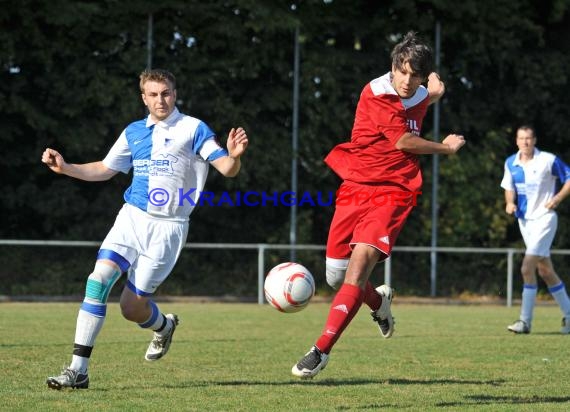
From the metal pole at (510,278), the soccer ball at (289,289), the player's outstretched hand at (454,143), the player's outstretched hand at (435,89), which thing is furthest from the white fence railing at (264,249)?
the player's outstretched hand at (454,143)

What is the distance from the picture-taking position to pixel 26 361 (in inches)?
311

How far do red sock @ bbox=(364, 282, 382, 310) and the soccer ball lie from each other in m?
0.58

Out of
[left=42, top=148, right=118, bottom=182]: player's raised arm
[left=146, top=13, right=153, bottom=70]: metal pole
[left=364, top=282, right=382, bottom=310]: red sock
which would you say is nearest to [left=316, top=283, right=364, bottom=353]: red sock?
[left=364, top=282, right=382, bottom=310]: red sock

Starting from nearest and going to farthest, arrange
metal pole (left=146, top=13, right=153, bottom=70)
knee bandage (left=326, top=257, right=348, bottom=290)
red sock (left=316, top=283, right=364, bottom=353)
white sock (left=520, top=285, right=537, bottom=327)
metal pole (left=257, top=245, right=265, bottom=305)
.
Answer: red sock (left=316, top=283, right=364, bottom=353) < knee bandage (left=326, top=257, right=348, bottom=290) < white sock (left=520, top=285, right=537, bottom=327) < metal pole (left=257, top=245, right=265, bottom=305) < metal pole (left=146, top=13, right=153, bottom=70)

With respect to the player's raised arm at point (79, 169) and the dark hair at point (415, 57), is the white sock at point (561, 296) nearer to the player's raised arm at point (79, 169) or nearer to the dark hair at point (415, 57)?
the dark hair at point (415, 57)

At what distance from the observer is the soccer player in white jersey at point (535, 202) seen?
11.6 metres

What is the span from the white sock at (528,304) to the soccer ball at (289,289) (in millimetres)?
5239

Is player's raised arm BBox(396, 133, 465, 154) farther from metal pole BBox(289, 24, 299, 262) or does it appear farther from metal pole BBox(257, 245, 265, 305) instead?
metal pole BBox(289, 24, 299, 262)

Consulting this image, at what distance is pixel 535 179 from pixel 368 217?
5617 millimetres

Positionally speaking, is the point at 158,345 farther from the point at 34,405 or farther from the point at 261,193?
the point at 261,193

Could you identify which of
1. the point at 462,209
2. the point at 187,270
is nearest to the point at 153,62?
the point at 187,270

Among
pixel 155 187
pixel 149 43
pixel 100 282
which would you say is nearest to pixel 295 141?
pixel 149 43

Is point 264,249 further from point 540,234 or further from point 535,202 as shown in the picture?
point 540,234

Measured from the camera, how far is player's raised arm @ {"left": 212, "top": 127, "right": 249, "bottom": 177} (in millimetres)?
6520
